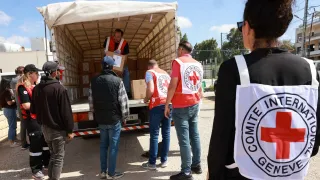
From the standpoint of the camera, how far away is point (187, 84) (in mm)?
3807

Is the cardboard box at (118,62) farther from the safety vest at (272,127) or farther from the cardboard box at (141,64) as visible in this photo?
the safety vest at (272,127)

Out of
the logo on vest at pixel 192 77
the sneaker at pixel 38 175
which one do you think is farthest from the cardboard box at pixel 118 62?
the sneaker at pixel 38 175

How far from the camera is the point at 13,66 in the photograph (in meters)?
22.0

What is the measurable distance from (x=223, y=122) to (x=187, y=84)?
2516mm

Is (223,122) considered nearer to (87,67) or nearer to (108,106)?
(108,106)

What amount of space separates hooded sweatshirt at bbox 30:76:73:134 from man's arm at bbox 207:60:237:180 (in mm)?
2791

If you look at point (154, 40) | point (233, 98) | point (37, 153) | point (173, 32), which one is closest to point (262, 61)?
point (233, 98)

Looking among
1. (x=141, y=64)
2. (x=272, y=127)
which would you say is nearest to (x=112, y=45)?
(x=141, y=64)

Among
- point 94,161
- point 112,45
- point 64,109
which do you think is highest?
point 112,45

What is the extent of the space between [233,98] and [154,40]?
6788mm

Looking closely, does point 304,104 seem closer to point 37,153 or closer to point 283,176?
point 283,176

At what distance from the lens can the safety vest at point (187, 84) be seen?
375 cm

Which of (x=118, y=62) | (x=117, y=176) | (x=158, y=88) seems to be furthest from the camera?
(x=118, y=62)

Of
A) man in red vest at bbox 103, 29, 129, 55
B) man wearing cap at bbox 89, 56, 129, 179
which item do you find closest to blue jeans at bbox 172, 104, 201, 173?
man wearing cap at bbox 89, 56, 129, 179
